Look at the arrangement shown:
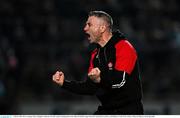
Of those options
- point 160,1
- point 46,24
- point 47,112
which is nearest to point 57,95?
point 47,112

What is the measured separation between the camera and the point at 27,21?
13.4 m

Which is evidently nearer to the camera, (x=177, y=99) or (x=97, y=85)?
(x=97, y=85)

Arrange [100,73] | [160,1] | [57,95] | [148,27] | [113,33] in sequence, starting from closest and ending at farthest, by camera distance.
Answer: [100,73], [113,33], [57,95], [148,27], [160,1]

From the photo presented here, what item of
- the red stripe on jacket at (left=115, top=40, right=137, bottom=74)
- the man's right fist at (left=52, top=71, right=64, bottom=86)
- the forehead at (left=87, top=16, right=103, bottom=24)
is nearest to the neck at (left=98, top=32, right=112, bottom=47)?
the forehead at (left=87, top=16, right=103, bottom=24)

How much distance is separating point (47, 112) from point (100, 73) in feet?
21.1

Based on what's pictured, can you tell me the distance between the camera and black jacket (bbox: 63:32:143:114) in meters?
6.24

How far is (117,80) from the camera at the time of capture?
20.4 feet

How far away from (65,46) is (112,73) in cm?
654

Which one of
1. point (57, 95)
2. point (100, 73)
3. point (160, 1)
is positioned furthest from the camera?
point (160, 1)

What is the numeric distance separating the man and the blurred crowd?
220 inches

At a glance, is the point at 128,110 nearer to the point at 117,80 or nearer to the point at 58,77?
the point at 117,80

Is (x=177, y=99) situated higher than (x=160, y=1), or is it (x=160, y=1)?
(x=160, y=1)

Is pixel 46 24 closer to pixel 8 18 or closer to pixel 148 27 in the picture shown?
pixel 8 18

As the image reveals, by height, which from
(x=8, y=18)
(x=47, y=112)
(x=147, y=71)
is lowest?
(x=47, y=112)
